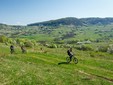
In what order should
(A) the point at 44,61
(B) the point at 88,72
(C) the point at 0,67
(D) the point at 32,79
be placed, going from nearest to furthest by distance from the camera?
(D) the point at 32,79, (C) the point at 0,67, (B) the point at 88,72, (A) the point at 44,61

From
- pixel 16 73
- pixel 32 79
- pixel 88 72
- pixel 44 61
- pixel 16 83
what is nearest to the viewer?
pixel 16 83

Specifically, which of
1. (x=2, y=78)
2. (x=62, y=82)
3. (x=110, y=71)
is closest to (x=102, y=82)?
(x=62, y=82)

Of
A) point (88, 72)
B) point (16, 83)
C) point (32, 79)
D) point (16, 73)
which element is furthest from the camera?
point (88, 72)

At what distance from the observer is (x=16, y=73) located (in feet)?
119

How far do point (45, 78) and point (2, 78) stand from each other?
6.69 meters

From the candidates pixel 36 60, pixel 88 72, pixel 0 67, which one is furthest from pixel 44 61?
pixel 0 67

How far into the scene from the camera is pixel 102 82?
3644 centimetres

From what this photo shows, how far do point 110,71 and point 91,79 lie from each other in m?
11.5

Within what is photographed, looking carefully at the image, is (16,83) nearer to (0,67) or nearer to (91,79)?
(0,67)

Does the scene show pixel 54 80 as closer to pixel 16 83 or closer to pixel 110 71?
pixel 16 83

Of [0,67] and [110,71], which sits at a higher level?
[0,67]

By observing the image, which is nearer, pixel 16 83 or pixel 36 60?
pixel 16 83

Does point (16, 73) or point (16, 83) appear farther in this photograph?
point (16, 73)

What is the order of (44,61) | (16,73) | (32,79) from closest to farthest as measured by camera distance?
(32,79) < (16,73) < (44,61)
